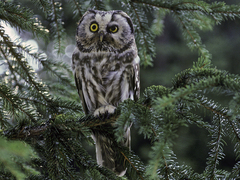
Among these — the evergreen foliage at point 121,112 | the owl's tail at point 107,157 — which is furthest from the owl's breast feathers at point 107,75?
the owl's tail at point 107,157

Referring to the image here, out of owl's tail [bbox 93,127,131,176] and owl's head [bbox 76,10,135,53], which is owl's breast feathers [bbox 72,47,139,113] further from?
owl's tail [bbox 93,127,131,176]

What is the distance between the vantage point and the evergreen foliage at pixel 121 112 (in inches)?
22.3

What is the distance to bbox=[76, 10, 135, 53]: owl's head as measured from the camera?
4.94ft

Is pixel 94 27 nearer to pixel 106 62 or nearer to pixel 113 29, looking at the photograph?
pixel 113 29

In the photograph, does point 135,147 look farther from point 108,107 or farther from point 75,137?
point 75,137

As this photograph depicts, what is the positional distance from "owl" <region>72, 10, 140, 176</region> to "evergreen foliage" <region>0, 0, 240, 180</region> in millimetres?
98

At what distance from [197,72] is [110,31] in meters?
0.98

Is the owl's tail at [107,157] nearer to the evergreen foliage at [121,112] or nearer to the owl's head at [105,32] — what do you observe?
the evergreen foliage at [121,112]

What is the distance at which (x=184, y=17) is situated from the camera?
4.38 ft

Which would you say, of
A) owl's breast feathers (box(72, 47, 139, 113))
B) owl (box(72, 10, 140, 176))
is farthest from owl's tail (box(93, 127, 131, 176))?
owl's breast feathers (box(72, 47, 139, 113))

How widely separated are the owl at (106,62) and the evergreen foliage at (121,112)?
98 mm

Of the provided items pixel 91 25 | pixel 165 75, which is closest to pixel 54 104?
pixel 91 25

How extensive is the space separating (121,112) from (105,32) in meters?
0.96

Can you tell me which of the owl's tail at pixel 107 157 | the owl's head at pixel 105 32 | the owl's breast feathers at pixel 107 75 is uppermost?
the owl's head at pixel 105 32
